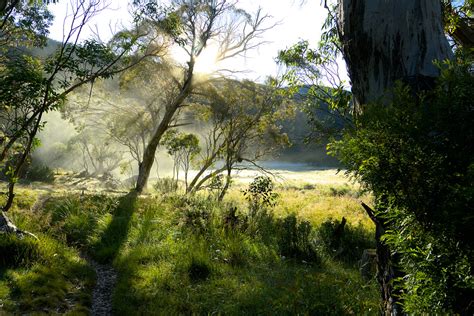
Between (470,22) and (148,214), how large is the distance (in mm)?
8178

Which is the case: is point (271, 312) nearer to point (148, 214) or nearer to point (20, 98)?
point (148, 214)

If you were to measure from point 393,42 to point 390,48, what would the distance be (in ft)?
0.15

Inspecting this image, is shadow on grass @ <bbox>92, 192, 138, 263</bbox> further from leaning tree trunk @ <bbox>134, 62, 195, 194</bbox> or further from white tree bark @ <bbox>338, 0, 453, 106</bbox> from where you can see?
leaning tree trunk @ <bbox>134, 62, 195, 194</bbox>

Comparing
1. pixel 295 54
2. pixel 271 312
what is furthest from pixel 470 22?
pixel 271 312

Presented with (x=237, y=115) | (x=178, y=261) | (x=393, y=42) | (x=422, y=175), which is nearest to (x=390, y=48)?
(x=393, y=42)

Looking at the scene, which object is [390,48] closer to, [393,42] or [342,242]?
[393,42]

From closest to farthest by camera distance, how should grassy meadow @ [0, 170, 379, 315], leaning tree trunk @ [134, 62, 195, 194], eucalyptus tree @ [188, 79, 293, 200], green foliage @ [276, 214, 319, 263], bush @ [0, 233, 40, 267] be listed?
grassy meadow @ [0, 170, 379, 315] < bush @ [0, 233, 40, 267] < green foliage @ [276, 214, 319, 263] < leaning tree trunk @ [134, 62, 195, 194] < eucalyptus tree @ [188, 79, 293, 200]

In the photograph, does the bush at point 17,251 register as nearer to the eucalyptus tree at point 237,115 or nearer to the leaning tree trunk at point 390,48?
the leaning tree trunk at point 390,48

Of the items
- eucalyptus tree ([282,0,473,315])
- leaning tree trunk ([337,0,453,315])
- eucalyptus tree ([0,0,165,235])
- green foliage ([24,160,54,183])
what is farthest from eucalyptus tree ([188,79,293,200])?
eucalyptus tree ([282,0,473,315])

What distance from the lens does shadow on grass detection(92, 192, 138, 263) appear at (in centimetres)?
680

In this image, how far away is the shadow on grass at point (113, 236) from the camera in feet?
22.3

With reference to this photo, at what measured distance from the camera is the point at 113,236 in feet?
24.9

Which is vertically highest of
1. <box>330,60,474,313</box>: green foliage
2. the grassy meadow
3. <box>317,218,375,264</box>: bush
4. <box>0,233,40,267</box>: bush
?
<box>330,60,474,313</box>: green foliage

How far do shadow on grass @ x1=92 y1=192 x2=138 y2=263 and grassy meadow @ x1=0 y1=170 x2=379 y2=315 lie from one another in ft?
0.07
